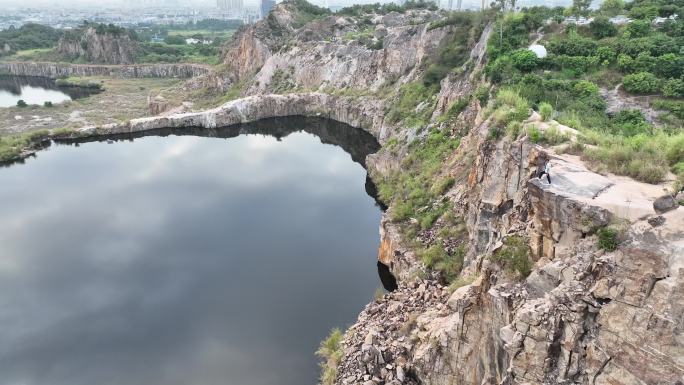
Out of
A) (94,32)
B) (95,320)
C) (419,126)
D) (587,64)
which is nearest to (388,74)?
(419,126)

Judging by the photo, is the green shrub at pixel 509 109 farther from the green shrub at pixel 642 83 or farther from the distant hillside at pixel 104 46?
the distant hillside at pixel 104 46

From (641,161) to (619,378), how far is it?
7.27 metres

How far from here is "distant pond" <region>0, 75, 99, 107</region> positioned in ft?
347

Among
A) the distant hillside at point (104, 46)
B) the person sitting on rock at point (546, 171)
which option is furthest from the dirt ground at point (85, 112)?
the person sitting on rock at point (546, 171)

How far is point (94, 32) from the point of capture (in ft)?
445

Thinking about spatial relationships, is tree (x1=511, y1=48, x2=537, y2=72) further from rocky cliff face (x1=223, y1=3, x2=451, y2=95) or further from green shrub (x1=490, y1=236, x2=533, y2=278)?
rocky cliff face (x1=223, y1=3, x2=451, y2=95)

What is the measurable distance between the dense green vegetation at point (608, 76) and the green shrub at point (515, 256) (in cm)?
371

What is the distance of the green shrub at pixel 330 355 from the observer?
841 inches

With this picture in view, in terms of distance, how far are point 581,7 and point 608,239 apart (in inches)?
1303

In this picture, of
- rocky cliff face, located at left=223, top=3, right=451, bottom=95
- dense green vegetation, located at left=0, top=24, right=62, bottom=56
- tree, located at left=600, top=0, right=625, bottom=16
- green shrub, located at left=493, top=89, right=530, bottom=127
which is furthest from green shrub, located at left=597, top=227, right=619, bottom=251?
dense green vegetation, located at left=0, top=24, right=62, bottom=56

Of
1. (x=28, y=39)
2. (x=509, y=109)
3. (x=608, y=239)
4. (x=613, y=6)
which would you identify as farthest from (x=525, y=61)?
(x=28, y=39)

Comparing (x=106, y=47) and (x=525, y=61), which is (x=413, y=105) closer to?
(x=525, y=61)

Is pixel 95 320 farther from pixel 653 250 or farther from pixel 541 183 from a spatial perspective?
pixel 653 250

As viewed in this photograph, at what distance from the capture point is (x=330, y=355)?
23375 millimetres
